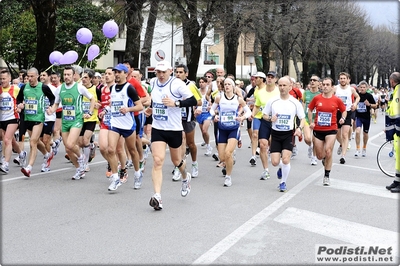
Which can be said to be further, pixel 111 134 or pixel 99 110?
pixel 99 110

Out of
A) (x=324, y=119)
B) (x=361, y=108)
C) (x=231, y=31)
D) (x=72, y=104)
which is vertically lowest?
(x=361, y=108)

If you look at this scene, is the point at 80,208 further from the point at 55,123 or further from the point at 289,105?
the point at 55,123

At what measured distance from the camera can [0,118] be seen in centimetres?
1099

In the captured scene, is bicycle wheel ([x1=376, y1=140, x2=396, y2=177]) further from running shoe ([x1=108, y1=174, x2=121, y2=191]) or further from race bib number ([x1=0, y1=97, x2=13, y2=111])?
race bib number ([x1=0, y1=97, x2=13, y2=111])

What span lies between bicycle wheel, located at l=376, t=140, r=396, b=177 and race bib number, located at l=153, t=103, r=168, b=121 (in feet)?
18.9

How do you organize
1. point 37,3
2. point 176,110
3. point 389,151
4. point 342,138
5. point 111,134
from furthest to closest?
point 37,3
point 342,138
point 389,151
point 111,134
point 176,110

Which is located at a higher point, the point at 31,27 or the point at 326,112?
the point at 31,27

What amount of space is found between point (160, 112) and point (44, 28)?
11.4 metres

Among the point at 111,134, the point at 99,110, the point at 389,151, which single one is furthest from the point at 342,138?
the point at 111,134

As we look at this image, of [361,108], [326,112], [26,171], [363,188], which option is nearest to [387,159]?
[363,188]

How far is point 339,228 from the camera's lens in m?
6.92

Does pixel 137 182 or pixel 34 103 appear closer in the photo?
pixel 137 182

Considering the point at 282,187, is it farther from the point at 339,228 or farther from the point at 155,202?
the point at 155,202

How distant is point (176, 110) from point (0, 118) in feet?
14.9
